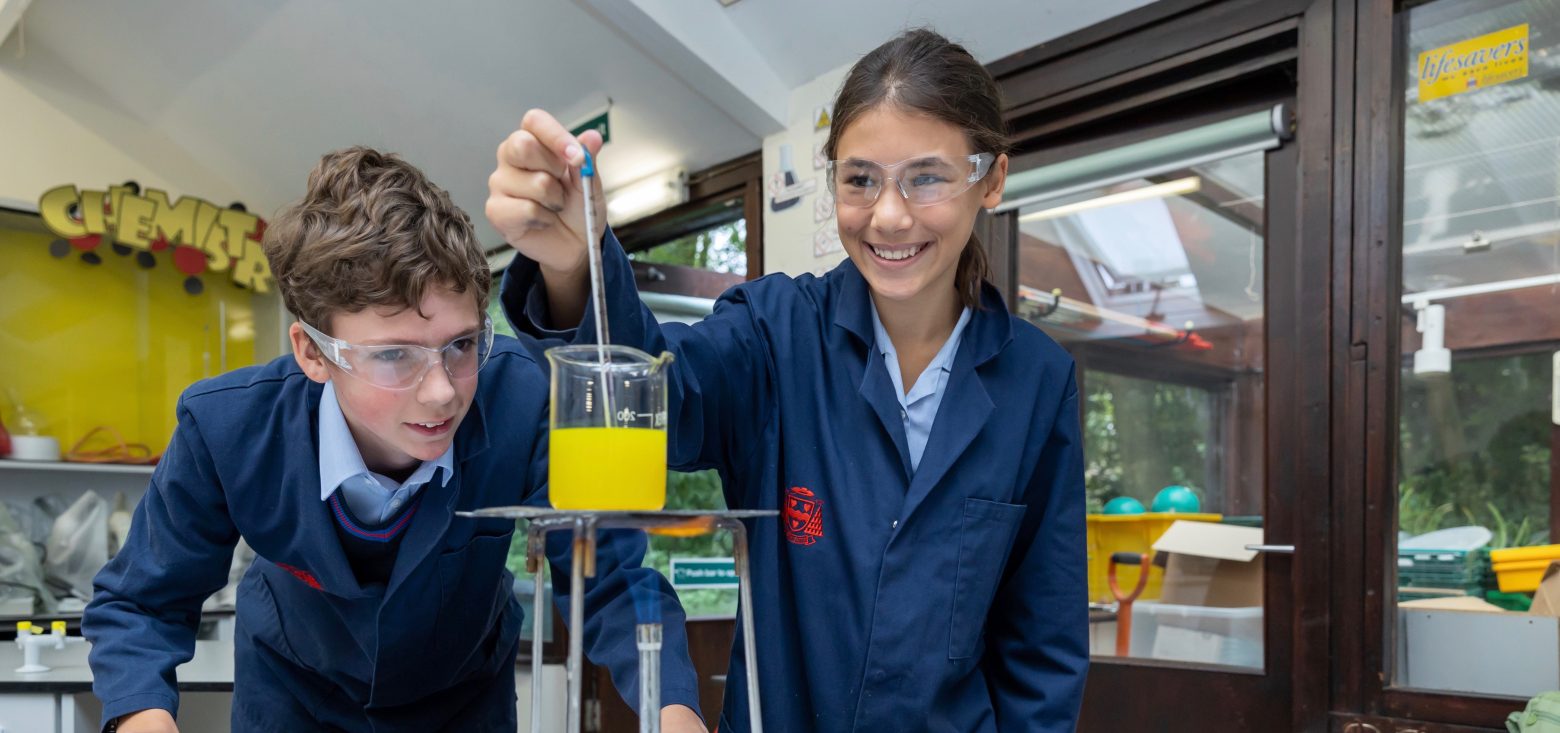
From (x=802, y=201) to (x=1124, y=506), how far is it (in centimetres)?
131

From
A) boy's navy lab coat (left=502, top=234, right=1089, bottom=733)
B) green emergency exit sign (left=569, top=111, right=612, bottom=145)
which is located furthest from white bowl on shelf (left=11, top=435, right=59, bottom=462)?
boy's navy lab coat (left=502, top=234, right=1089, bottom=733)

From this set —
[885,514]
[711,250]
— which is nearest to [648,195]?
[711,250]

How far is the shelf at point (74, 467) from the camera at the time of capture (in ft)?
15.8

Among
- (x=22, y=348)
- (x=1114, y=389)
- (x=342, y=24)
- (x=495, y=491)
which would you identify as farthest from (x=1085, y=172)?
(x=22, y=348)

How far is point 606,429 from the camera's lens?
2.98 feet

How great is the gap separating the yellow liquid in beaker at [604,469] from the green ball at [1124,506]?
2600mm


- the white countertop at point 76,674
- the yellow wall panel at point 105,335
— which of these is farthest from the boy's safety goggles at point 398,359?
the yellow wall panel at point 105,335

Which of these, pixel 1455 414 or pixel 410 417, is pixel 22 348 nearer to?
pixel 410 417

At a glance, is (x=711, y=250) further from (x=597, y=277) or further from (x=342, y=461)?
(x=597, y=277)

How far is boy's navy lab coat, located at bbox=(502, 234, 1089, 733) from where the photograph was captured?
125 cm

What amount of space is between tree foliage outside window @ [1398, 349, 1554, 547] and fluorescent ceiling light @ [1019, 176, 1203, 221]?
0.76 m

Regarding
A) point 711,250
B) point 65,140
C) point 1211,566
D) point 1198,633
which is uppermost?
point 65,140

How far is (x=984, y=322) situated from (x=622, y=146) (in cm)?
314

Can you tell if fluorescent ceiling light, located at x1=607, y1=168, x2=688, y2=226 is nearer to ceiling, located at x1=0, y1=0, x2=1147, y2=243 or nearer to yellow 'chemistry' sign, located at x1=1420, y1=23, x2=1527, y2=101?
ceiling, located at x1=0, y1=0, x2=1147, y2=243
